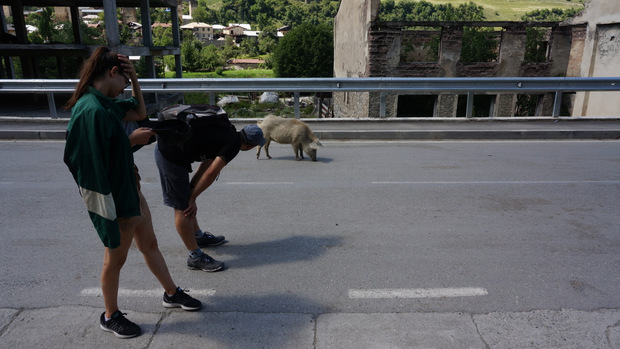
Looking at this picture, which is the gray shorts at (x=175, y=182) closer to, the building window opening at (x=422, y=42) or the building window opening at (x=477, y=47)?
the building window opening at (x=422, y=42)

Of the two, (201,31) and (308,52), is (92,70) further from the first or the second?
(201,31)

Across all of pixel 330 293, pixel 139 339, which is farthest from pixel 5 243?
pixel 330 293

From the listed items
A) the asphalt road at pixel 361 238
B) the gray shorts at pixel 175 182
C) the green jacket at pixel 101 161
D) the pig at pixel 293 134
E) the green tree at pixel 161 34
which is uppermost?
the green tree at pixel 161 34

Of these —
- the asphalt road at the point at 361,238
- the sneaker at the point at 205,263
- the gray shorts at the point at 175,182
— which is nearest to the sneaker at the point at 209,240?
the asphalt road at the point at 361,238

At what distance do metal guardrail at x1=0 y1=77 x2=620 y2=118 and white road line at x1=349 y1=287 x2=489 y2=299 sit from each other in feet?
25.8

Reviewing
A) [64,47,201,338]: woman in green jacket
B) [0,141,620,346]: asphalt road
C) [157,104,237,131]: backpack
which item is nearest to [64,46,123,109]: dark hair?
[64,47,201,338]: woman in green jacket

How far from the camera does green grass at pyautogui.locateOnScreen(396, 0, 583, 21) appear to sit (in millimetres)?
158262

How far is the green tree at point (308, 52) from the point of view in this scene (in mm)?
56625

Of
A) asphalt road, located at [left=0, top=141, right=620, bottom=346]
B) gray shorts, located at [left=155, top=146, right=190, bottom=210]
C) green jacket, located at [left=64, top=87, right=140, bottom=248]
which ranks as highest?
green jacket, located at [left=64, top=87, right=140, bottom=248]

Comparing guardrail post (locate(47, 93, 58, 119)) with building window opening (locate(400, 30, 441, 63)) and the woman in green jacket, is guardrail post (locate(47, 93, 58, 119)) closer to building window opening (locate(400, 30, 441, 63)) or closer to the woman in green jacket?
the woman in green jacket

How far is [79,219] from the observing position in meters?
5.79

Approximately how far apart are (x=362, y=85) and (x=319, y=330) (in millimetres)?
9060

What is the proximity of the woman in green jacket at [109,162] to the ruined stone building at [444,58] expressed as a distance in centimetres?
2102

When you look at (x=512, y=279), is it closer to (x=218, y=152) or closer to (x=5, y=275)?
(x=218, y=152)
